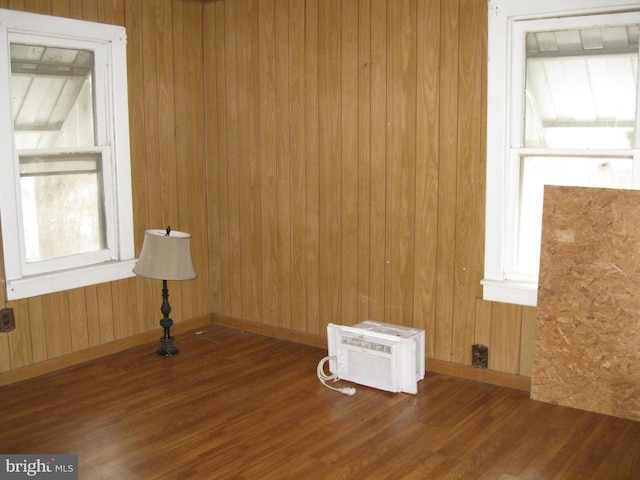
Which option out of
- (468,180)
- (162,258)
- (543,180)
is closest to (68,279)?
(162,258)

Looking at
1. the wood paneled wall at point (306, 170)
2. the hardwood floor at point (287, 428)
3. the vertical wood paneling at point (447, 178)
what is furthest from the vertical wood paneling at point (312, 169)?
the vertical wood paneling at point (447, 178)

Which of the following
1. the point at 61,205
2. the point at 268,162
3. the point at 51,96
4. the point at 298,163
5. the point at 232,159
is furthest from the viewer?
the point at 232,159

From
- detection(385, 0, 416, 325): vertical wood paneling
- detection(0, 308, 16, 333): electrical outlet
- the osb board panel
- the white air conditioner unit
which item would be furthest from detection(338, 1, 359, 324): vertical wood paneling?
detection(0, 308, 16, 333): electrical outlet

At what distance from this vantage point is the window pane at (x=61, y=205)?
14.1ft

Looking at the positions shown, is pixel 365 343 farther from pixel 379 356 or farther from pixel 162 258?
pixel 162 258

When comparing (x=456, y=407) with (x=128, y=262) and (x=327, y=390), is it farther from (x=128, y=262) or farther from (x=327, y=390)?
(x=128, y=262)

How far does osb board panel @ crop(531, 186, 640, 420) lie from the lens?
361cm

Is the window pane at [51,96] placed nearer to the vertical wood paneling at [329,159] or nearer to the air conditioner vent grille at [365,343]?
the vertical wood paneling at [329,159]

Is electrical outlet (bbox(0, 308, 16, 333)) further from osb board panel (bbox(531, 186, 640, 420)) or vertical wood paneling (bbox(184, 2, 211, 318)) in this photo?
osb board panel (bbox(531, 186, 640, 420))

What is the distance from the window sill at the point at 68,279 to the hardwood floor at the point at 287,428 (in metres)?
0.53

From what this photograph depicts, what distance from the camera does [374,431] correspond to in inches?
140

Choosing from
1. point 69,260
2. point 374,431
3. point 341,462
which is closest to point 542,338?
point 374,431

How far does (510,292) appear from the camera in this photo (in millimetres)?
4031

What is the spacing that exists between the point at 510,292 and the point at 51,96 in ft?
9.82
